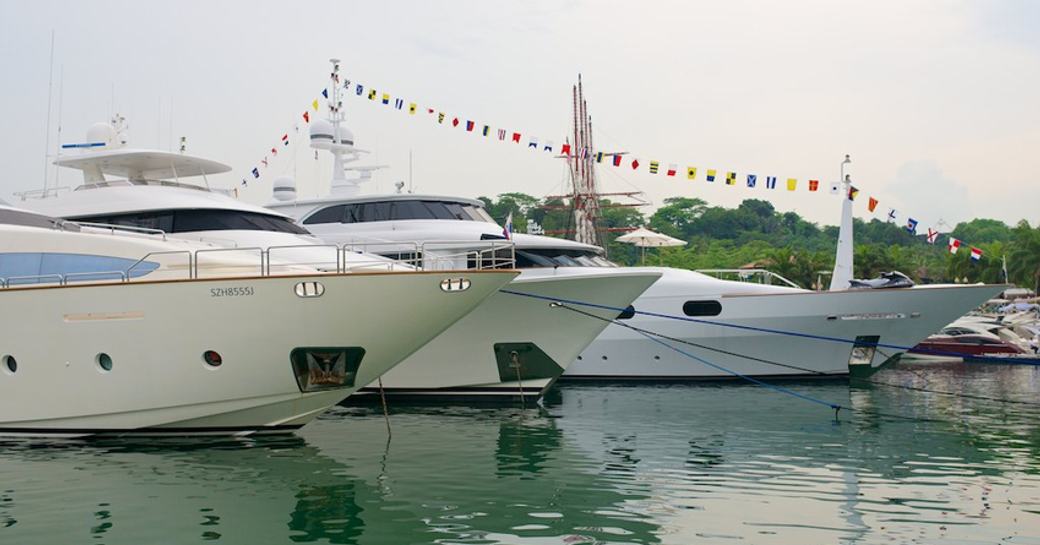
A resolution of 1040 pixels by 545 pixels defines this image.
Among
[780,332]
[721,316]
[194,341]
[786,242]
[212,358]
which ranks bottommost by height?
[212,358]

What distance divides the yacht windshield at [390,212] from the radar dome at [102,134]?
5.54 meters

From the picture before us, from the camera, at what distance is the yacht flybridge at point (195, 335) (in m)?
12.4

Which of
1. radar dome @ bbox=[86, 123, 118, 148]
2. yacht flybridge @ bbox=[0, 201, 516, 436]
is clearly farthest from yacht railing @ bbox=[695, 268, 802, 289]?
radar dome @ bbox=[86, 123, 118, 148]

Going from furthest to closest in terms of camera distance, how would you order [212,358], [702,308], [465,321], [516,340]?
1. [702,308]
2. [516,340]
3. [465,321]
4. [212,358]

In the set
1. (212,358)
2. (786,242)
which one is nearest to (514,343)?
(212,358)

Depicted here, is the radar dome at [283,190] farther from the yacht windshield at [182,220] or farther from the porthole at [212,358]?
the porthole at [212,358]

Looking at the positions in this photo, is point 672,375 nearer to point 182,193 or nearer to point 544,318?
point 544,318

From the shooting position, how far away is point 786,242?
8875 cm

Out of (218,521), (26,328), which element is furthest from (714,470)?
(26,328)

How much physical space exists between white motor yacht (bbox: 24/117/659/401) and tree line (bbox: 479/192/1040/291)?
3114 centimetres

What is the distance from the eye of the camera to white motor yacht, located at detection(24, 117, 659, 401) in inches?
677

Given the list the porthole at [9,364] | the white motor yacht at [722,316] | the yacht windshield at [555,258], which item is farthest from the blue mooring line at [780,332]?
the porthole at [9,364]

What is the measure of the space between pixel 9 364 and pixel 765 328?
16654 millimetres

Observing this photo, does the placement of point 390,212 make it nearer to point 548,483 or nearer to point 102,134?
point 102,134
